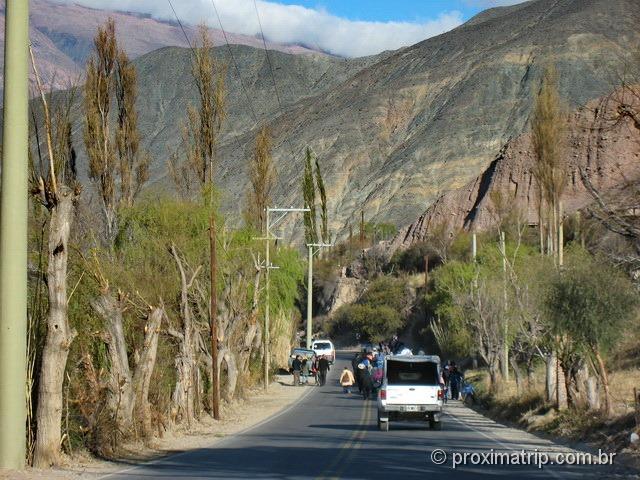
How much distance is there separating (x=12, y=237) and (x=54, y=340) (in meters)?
5.01

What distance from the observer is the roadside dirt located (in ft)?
63.1

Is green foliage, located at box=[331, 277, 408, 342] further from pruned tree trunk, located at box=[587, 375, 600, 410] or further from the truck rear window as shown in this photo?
pruned tree trunk, located at box=[587, 375, 600, 410]

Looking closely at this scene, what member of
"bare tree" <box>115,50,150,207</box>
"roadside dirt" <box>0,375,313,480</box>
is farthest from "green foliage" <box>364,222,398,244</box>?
"bare tree" <box>115,50,150,207</box>

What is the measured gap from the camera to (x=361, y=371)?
53281mm

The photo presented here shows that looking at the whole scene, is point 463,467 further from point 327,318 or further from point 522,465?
point 327,318

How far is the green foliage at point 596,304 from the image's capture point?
30203 millimetres

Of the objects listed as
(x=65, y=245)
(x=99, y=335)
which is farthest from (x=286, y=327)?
(x=65, y=245)

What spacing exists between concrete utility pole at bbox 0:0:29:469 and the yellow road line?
5.70 metres

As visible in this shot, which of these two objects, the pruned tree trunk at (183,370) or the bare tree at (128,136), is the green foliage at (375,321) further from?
the pruned tree trunk at (183,370)

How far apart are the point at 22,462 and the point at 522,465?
34.4 feet

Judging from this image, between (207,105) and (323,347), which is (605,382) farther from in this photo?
(323,347)

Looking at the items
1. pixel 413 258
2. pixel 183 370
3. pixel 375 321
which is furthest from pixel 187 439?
pixel 413 258

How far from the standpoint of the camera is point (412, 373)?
110ft

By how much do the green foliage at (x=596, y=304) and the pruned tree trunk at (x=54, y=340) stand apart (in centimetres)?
1581
